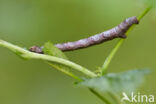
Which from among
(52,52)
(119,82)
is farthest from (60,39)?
(119,82)

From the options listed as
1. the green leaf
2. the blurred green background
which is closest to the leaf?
the green leaf

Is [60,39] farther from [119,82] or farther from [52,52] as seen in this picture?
[119,82]

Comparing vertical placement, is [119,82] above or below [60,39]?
below

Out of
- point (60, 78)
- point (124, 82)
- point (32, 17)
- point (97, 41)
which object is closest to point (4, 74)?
point (60, 78)

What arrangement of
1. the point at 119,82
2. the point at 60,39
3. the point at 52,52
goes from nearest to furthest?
1. the point at 119,82
2. the point at 52,52
3. the point at 60,39

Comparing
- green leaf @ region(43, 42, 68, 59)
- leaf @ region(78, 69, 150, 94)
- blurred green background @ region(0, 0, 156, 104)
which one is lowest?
leaf @ region(78, 69, 150, 94)

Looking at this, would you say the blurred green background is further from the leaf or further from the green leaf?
the leaf

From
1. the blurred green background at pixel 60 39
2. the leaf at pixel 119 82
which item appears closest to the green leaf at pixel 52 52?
the leaf at pixel 119 82
